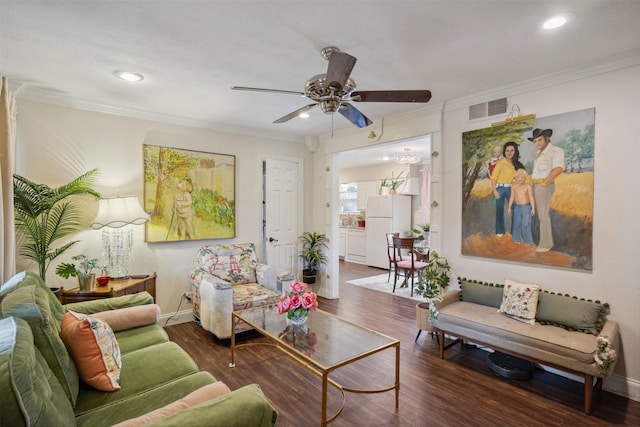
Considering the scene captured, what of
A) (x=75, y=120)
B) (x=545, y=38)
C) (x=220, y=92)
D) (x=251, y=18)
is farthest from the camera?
(x=75, y=120)

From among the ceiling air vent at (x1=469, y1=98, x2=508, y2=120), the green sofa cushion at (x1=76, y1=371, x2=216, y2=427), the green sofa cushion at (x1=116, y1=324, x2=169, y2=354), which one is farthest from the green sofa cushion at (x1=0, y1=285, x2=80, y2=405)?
the ceiling air vent at (x1=469, y1=98, x2=508, y2=120)

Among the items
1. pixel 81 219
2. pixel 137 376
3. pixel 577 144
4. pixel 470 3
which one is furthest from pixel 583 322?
pixel 81 219

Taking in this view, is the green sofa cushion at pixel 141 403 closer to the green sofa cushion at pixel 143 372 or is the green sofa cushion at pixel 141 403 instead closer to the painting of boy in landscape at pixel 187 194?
the green sofa cushion at pixel 143 372

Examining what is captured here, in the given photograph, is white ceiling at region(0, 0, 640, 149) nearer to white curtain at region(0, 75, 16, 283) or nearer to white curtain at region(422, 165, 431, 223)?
white curtain at region(0, 75, 16, 283)

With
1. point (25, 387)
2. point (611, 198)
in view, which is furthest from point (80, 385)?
point (611, 198)

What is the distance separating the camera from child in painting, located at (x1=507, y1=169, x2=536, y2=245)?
2930 millimetres

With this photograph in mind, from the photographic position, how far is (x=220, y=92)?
3.20 meters

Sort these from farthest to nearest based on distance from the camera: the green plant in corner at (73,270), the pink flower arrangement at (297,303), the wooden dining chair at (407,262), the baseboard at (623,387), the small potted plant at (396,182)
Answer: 1. the small potted plant at (396,182)
2. the wooden dining chair at (407,262)
3. the green plant in corner at (73,270)
4. the pink flower arrangement at (297,303)
5. the baseboard at (623,387)

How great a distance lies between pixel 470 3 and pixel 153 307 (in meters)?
3.03

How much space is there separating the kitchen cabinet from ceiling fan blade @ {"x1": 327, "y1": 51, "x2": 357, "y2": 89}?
633 cm

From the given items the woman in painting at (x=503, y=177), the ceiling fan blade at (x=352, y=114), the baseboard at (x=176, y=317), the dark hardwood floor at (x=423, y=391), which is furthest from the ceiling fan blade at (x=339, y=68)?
the baseboard at (x=176, y=317)

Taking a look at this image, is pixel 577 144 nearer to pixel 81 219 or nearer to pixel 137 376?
pixel 137 376

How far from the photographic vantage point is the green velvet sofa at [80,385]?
1.02 metres

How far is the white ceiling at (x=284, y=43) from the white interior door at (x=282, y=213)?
1.72 m
